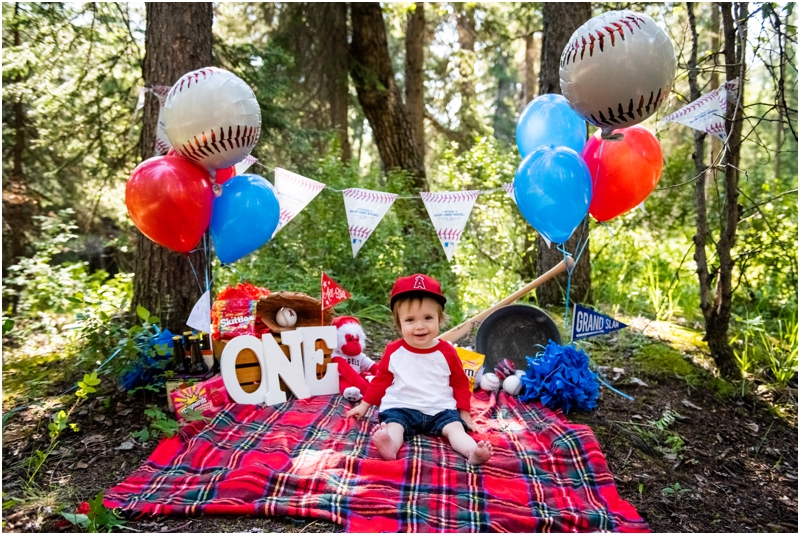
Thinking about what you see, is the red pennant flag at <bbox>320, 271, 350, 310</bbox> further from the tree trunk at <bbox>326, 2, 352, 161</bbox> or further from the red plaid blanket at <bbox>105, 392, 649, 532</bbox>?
the tree trunk at <bbox>326, 2, 352, 161</bbox>

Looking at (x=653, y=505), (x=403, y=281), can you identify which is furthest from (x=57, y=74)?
(x=653, y=505)

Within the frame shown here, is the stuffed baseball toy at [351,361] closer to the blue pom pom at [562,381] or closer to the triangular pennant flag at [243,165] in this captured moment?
the blue pom pom at [562,381]

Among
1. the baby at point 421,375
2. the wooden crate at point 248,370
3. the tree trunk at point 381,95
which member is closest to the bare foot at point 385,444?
the baby at point 421,375

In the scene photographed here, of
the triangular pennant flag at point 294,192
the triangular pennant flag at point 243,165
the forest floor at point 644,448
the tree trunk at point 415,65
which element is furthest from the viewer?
the tree trunk at point 415,65

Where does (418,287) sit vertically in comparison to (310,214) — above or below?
below

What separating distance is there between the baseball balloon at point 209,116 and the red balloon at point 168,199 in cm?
13

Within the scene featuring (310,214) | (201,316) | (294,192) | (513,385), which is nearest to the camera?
(201,316)

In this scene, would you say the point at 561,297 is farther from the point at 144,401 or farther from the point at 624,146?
the point at 144,401

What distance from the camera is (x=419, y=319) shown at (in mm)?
2939

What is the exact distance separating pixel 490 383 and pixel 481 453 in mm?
1081

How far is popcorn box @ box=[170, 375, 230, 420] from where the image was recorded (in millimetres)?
3068

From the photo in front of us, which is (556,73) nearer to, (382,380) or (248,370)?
(382,380)

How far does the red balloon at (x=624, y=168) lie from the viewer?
3150mm

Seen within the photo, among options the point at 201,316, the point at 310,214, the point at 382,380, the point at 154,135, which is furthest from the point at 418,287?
the point at 310,214
